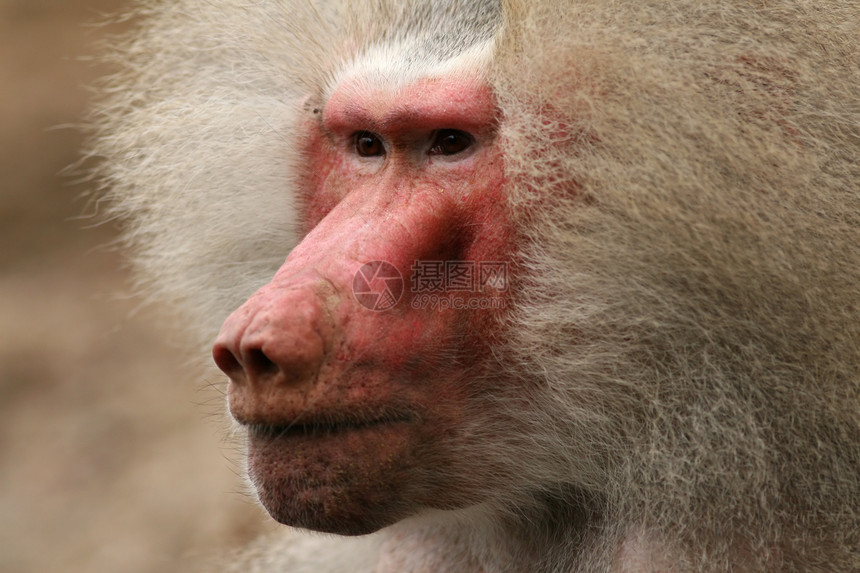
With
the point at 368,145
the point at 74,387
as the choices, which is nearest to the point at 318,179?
the point at 368,145

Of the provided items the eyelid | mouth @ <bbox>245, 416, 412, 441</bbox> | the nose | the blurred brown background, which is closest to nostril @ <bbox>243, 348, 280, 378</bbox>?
the nose

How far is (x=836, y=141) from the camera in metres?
1.75

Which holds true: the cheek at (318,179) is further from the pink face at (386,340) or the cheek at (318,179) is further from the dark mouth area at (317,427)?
the dark mouth area at (317,427)

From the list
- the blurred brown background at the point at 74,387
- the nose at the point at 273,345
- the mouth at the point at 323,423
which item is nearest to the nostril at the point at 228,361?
the nose at the point at 273,345

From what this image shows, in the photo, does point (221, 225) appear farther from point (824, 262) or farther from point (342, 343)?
point (824, 262)

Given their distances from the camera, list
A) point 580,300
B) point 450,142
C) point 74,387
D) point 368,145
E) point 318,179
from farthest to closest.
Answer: point 74,387, point 318,179, point 368,145, point 450,142, point 580,300

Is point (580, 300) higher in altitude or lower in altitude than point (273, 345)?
lower

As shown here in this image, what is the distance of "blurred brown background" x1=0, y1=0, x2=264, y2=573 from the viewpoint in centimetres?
504

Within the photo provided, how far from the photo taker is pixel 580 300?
1.92 metres

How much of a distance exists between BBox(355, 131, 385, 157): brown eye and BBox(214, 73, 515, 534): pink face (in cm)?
13

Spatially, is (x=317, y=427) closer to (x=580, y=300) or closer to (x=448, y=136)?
(x=580, y=300)

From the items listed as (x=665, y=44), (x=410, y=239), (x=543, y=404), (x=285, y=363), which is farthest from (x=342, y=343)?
(x=665, y=44)

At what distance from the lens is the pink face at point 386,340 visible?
6.19 feet

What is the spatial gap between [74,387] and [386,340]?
189 inches
